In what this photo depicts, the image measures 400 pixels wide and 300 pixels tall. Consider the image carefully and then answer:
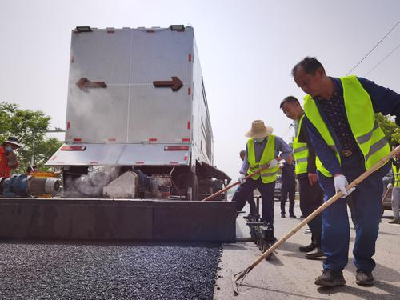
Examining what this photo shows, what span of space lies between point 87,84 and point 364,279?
5870 millimetres

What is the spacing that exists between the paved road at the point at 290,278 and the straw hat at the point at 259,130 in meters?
1.76

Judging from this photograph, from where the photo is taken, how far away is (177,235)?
396 centimetres

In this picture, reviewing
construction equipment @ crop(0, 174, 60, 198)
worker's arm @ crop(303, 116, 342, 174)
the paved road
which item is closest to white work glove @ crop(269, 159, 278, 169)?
the paved road

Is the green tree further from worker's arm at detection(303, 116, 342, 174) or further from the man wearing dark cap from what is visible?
worker's arm at detection(303, 116, 342, 174)

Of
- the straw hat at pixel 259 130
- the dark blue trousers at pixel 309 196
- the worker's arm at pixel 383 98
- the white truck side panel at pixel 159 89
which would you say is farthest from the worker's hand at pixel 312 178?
the white truck side panel at pixel 159 89

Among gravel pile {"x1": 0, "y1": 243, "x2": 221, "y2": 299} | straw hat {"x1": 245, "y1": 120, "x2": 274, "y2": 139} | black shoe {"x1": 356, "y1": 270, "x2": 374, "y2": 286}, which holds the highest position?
straw hat {"x1": 245, "y1": 120, "x2": 274, "y2": 139}

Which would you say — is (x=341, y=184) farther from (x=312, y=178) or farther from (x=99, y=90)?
(x=99, y=90)

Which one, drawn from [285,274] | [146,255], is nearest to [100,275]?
[146,255]

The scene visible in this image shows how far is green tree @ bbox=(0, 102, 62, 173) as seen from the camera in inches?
1140

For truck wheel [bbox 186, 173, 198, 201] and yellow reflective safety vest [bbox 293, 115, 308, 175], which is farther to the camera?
truck wheel [bbox 186, 173, 198, 201]

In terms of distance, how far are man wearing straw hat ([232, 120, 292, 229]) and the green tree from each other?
1091 inches

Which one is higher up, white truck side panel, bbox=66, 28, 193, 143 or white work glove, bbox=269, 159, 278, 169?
white truck side panel, bbox=66, 28, 193, 143

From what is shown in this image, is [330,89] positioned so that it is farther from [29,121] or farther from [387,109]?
[29,121]

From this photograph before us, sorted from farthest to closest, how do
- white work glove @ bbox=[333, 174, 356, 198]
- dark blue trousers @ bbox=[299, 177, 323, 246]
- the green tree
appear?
the green tree
dark blue trousers @ bbox=[299, 177, 323, 246]
white work glove @ bbox=[333, 174, 356, 198]
